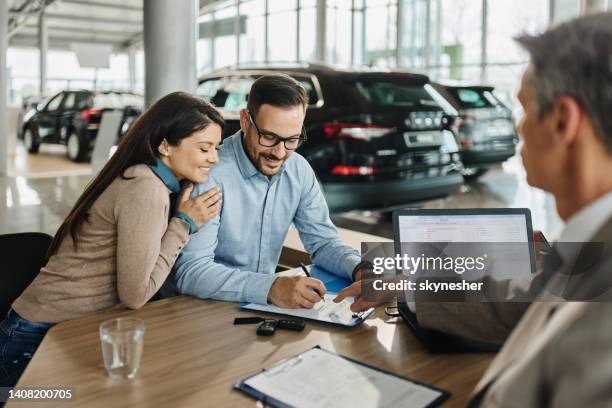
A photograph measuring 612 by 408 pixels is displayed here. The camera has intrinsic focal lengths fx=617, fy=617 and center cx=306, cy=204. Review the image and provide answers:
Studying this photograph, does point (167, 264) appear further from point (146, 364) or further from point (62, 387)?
point (62, 387)

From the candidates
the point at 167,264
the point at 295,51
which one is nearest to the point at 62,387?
the point at 167,264

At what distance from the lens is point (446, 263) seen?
145cm

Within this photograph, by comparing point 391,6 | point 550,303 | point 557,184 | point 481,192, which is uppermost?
point 391,6

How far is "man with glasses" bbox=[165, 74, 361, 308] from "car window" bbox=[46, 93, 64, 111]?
369 inches

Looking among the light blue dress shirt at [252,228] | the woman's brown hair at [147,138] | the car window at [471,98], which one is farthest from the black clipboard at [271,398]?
the car window at [471,98]

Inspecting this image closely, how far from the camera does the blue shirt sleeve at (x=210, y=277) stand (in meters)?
1.62

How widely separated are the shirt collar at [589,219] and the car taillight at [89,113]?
963 cm

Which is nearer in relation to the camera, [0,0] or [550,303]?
[550,303]

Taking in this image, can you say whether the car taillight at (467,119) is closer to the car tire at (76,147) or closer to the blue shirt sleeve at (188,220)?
the blue shirt sleeve at (188,220)

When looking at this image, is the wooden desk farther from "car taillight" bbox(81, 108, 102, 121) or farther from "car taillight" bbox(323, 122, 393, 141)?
"car taillight" bbox(81, 108, 102, 121)

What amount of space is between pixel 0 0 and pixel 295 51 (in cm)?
907

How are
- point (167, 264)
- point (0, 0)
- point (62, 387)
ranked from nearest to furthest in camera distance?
point (62, 387), point (167, 264), point (0, 0)

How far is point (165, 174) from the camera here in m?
1.74

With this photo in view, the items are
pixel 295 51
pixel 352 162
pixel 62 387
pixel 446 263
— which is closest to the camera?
pixel 62 387
